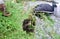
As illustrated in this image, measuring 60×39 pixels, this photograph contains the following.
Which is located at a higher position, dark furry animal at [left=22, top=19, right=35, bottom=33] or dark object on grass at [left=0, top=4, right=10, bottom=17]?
dark object on grass at [left=0, top=4, right=10, bottom=17]

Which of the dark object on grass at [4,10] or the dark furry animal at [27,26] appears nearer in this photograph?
the dark furry animal at [27,26]

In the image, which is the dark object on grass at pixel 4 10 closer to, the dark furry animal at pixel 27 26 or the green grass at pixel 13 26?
the green grass at pixel 13 26

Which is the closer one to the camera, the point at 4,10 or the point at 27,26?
the point at 27,26

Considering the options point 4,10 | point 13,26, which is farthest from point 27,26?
point 4,10

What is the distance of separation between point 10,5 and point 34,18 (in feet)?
1.99

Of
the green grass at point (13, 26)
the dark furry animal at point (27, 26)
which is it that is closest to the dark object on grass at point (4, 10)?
the green grass at point (13, 26)

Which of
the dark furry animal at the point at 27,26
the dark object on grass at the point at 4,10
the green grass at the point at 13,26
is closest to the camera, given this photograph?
the green grass at the point at 13,26

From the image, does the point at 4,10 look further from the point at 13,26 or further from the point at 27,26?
the point at 27,26

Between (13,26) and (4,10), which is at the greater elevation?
(4,10)

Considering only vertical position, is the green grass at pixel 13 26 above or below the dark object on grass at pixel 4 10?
below

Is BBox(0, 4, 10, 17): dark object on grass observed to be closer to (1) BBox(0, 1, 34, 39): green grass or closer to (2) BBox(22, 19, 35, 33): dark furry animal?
(1) BBox(0, 1, 34, 39): green grass

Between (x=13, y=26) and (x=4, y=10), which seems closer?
(x=13, y=26)

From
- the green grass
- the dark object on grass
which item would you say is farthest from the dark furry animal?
the dark object on grass

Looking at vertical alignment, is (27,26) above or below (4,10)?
below
